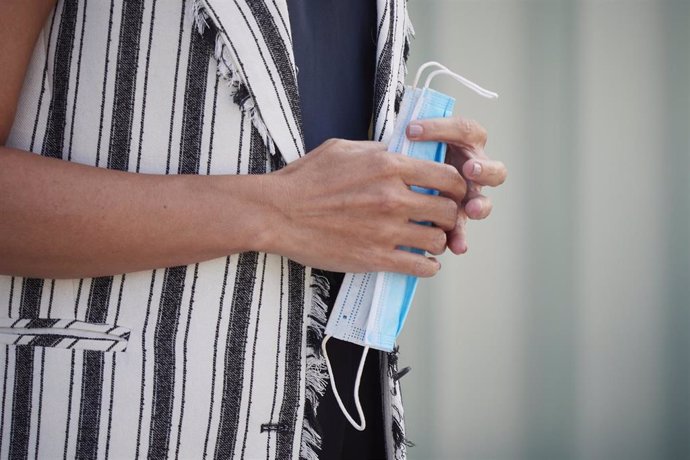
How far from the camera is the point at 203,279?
939 mm

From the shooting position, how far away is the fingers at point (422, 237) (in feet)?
3.21

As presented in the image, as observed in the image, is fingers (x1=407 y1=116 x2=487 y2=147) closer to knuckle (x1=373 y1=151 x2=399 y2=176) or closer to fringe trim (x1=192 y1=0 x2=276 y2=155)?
knuckle (x1=373 y1=151 x2=399 y2=176)

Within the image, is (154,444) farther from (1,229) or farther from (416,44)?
(416,44)

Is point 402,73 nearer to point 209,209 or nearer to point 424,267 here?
point 424,267

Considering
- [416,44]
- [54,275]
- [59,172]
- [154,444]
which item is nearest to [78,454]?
[154,444]

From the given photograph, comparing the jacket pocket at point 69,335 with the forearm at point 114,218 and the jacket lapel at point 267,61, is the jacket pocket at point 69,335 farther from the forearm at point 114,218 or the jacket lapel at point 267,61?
the jacket lapel at point 267,61

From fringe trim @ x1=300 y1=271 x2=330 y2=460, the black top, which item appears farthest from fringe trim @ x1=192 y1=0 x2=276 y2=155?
fringe trim @ x1=300 y1=271 x2=330 y2=460

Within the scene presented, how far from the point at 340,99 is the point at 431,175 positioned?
26 cm

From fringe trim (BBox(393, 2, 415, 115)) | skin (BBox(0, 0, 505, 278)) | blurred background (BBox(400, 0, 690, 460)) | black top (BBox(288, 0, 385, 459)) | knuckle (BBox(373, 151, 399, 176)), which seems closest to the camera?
skin (BBox(0, 0, 505, 278))

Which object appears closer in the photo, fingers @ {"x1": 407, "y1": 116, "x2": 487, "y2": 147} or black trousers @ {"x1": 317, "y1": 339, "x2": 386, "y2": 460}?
fingers @ {"x1": 407, "y1": 116, "x2": 487, "y2": 147}

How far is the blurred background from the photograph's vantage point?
278 centimetres

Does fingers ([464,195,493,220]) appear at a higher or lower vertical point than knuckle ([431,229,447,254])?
higher

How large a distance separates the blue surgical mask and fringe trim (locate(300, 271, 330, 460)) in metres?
0.01

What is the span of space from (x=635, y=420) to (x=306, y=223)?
2318 mm
